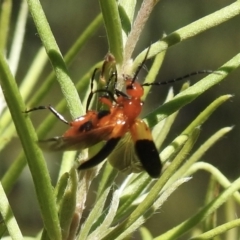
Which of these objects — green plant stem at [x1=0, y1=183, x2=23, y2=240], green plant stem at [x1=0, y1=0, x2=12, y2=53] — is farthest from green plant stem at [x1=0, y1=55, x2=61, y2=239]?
green plant stem at [x1=0, y1=0, x2=12, y2=53]

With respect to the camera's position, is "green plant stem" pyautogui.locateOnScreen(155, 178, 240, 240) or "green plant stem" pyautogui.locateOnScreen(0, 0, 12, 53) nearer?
"green plant stem" pyautogui.locateOnScreen(155, 178, 240, 240)

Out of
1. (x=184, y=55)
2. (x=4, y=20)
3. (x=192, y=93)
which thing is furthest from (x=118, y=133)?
(x=184, y=55)

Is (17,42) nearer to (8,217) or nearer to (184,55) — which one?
(8,217)

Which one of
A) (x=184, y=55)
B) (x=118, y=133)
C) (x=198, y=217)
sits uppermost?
(x=118, y=133)

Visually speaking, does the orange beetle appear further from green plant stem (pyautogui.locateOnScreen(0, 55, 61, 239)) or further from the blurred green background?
the blurred green background

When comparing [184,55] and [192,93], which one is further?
[184,55]

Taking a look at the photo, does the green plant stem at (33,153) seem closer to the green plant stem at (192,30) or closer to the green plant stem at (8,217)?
the green plant stem at (8,217)

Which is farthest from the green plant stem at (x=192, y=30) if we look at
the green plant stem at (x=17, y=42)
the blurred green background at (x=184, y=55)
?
the blurred green background at (x=184, y=55)

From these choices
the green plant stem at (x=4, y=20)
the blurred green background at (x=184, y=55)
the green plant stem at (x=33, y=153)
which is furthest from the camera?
the blurred green background at (x=184, y=55)
